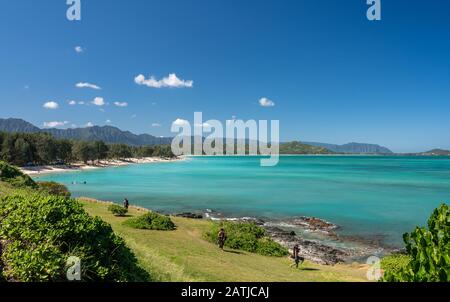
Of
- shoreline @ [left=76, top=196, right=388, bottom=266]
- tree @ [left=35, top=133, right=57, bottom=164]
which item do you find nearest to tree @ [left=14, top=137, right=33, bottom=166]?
tree @ [left=35, top=133, right=57, bottom=164]

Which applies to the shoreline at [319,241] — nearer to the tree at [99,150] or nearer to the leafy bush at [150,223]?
the leafy bush at [150,223]

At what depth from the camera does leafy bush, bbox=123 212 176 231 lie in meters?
31.5

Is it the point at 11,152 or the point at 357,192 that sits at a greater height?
the point at 11,152

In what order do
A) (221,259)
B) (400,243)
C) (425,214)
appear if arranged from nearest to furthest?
(221,259) → (400,243) → (425,214)

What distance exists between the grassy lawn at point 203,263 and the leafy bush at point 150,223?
3.27ft

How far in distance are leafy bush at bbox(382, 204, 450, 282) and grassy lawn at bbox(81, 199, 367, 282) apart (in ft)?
34.7

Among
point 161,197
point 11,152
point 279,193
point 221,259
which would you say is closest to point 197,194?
point 161,197

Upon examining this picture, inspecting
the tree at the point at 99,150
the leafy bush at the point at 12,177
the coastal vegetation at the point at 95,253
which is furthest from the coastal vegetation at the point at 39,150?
the coastal vegetation at the point at 95,253

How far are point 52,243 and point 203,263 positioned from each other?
13865 mm

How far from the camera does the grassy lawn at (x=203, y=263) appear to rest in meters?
17.1

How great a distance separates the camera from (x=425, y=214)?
56.9 meters

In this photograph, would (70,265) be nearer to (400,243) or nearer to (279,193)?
(400,243)
